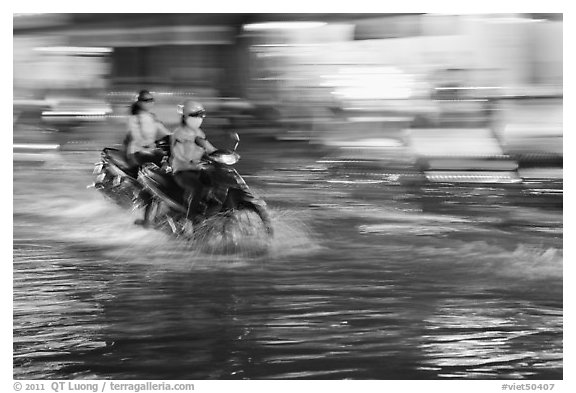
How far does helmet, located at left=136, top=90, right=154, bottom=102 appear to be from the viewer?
480 centimetres

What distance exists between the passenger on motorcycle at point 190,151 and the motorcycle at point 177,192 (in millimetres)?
30

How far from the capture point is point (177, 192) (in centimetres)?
476

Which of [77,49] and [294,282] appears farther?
[77,49]

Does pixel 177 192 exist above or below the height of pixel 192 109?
below

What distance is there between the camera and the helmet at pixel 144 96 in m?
4.80

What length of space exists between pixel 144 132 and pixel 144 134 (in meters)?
0.01

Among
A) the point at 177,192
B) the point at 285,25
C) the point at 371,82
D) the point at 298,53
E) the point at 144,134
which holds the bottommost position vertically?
the point at 177,192

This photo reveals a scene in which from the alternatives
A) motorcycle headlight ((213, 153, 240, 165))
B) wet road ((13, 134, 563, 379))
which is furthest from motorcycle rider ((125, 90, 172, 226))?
motorcycle headlight ((213, 153, 240, 165))

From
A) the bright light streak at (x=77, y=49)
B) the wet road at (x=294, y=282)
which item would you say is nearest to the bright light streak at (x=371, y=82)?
the wet road at (x=294, y=282)

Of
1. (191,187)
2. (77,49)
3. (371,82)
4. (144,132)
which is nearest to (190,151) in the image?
(191,187)

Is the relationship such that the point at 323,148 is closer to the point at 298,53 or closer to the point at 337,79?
the point at 337,79

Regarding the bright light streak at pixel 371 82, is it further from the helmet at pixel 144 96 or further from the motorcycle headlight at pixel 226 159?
the helmet at pixel 144 96

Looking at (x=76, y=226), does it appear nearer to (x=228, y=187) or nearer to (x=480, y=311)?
(x=228, y=187)

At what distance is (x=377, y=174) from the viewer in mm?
4809
